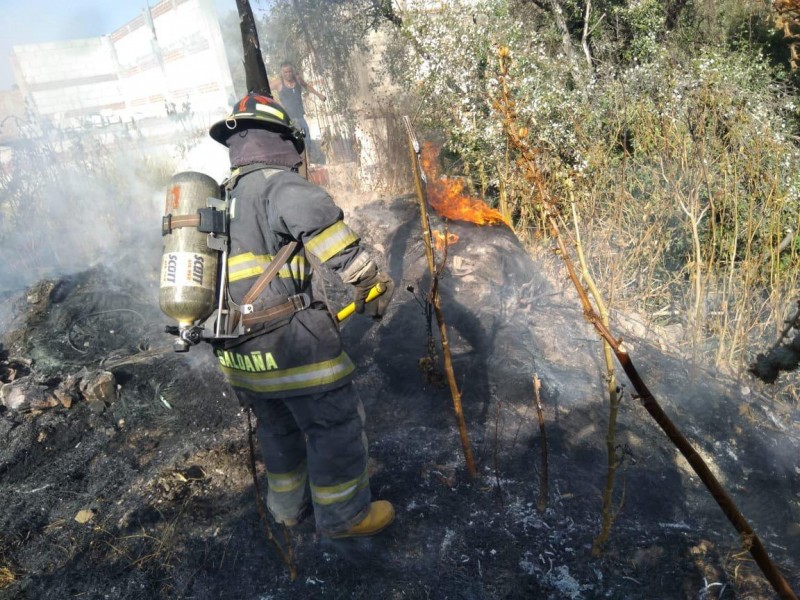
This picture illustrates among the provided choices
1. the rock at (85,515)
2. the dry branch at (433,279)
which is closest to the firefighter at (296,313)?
the dry branch at (433,279)

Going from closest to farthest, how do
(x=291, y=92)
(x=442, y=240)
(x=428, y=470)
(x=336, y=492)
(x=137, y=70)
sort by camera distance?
(x=336, y=492)
(x=428, y=470)
(x=442, y=240)
(x=291, y=92)
(x=137, y=70)

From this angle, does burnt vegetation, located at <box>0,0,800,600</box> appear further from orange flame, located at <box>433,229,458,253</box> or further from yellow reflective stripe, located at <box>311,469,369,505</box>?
yellow reflective stripe, located at <box>311,469,369,505</box>

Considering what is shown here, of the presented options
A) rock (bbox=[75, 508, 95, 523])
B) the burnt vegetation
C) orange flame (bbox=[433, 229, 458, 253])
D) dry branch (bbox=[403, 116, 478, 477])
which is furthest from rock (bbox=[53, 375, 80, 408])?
→ orange flame (bbox=[433, 229, 458, 253])

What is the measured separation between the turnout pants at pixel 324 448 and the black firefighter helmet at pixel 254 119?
142 centimetres

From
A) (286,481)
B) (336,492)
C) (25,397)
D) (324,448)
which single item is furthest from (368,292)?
(25,397)

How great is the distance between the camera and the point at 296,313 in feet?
8.64

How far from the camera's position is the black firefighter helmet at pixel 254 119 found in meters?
2.66

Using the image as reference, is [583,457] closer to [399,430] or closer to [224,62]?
[399,430]

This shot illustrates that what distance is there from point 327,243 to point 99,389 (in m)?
3.14

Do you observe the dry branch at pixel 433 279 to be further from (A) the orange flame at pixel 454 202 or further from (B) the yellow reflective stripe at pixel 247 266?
(A) the orange flame at pixel 454 202

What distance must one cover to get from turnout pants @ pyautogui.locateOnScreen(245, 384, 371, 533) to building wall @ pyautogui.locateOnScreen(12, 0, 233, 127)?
1768 cm

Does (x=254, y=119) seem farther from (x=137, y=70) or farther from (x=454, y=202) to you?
(x=137, y=70)

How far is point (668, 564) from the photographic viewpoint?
2422 mm

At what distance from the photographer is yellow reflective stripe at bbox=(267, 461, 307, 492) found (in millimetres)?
2936
